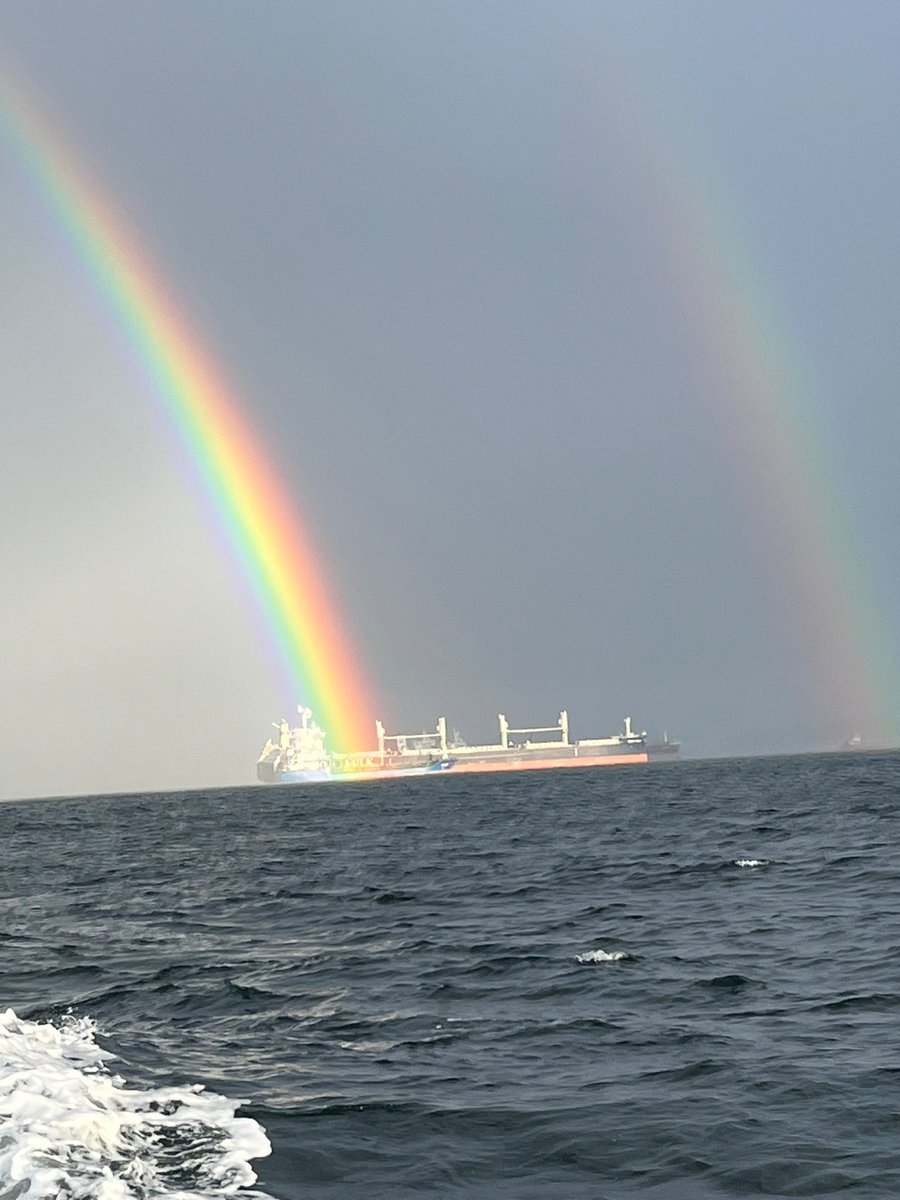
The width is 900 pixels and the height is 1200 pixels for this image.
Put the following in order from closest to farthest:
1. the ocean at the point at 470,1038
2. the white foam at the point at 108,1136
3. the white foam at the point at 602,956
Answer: the white foam at the point at 108,1136 < the ocean at the point at 470,1038 < the white foam at the point at 602,956

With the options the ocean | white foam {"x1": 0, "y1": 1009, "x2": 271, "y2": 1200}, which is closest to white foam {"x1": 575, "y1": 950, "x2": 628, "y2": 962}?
the ocean

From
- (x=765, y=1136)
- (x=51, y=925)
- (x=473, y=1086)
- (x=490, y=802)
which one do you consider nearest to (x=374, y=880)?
(x=51, y=925)

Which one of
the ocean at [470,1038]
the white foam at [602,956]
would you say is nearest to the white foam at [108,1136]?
the ocean at [470,1038]

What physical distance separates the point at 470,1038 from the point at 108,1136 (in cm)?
472

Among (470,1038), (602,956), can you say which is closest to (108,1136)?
(470,1038)

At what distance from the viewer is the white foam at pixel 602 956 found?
57.0 ft

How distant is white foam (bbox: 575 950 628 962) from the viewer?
57.0 ft

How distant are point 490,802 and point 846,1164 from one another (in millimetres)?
81700

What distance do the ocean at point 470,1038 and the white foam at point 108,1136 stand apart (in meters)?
0.03

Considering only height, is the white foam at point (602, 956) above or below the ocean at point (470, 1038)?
above

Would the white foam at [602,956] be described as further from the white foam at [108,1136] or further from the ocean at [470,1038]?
the white foam at [108,1136]

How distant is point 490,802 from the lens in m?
89.8

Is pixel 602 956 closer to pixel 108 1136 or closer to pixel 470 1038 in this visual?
pixel 470 1038

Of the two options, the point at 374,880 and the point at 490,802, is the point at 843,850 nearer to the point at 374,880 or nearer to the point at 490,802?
the point at 374,880
